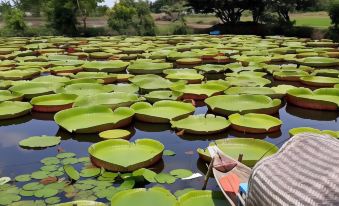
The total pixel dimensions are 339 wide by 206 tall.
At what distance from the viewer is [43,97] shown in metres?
5.43

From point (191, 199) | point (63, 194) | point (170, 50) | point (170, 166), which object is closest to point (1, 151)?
point (63, 194)

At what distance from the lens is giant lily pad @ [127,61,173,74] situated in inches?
298

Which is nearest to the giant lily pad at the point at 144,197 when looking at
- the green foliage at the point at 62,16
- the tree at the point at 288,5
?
the green foliage at the point at 62,16

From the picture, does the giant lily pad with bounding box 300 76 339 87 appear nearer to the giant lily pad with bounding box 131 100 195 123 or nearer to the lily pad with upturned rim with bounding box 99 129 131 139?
the giant lily pad with bounding box 131 100 195 123

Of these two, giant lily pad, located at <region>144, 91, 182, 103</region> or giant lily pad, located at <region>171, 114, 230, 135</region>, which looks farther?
giant lily pad, located at <region>144, 91, 182, 103</region>

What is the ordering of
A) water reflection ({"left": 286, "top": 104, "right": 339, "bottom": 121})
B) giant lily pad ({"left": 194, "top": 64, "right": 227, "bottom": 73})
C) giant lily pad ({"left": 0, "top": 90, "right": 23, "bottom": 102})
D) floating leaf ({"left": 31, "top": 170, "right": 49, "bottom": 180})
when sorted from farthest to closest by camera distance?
giant lily pad ({"left": 194, "top": 64, "right": 227, "bottom": 73}), giant lily pad ({"left": 0, "top": 90, "right": 23, "bottom": 102}), water reflection ({"left": 286, "top": 104, "right": 339, "bottom": 121}), floating leaf ({"left": 31, "top": 170, "right": 49, "bottom": 180})

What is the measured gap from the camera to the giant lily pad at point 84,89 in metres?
5.75

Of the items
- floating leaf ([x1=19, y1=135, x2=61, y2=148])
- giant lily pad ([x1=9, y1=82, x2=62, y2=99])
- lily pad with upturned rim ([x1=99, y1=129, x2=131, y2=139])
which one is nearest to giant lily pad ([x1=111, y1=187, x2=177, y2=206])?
lily pad with upturned rim ([x1=99, y1=129, x2=131, y2=139])

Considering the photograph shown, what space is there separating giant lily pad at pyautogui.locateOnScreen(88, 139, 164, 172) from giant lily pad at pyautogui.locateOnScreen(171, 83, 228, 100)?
193cm

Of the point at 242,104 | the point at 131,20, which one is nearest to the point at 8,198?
the point at 242,104

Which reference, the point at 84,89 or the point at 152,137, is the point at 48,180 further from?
the point at 84,89

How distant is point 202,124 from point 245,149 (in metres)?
0.84

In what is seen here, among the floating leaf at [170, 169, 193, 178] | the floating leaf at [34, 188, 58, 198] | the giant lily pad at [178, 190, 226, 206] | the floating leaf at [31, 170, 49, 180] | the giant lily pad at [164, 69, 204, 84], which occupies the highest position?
the giant lily pad at [164, 69, 204, 84]

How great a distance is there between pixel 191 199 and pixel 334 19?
46.7 feet
